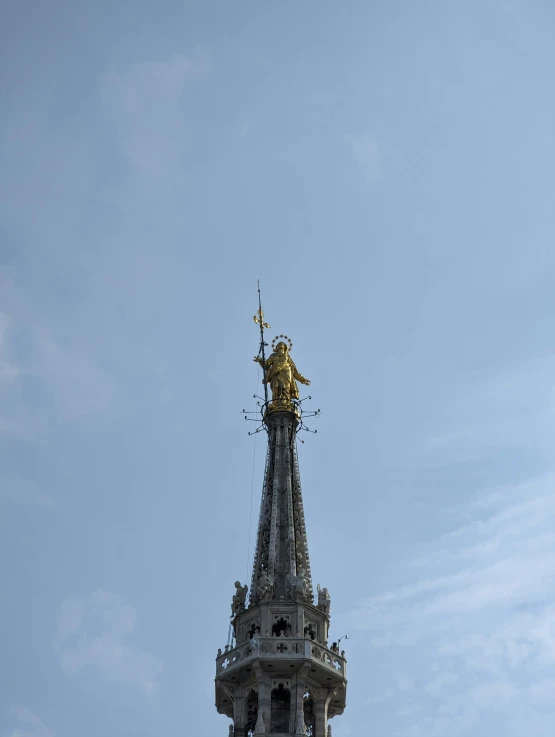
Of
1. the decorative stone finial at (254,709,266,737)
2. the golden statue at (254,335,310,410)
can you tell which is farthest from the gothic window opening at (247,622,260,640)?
the golden statue at (254,335,310,410)

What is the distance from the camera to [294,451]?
94.4m

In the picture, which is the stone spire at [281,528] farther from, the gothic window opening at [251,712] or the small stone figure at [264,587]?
the gothic window opening at [251,712]

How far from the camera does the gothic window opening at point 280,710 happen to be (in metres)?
78.8

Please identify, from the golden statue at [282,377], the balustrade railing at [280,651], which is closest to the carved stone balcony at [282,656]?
the balustrade railing at [280,651]

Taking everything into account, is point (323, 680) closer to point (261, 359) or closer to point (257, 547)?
point (257, 547)

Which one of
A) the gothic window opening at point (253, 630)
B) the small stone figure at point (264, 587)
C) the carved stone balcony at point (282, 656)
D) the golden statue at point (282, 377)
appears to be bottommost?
the carved stone balcony at point (282, 656)

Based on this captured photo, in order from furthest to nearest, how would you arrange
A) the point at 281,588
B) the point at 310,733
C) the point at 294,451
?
the point at 294,451 < the point at 281,588 < the point at 310,733

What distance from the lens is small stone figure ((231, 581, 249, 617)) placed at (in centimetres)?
8452

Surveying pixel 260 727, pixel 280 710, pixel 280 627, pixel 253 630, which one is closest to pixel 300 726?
pixel 260 727

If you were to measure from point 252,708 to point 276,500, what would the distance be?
49.9ft

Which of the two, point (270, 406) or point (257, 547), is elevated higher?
point (270, 406)

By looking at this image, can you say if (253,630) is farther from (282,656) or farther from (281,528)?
(281,528)

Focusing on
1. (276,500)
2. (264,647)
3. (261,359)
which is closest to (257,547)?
(276,500)

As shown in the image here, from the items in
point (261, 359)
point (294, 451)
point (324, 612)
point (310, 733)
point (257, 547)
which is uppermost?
point (261, 359)
